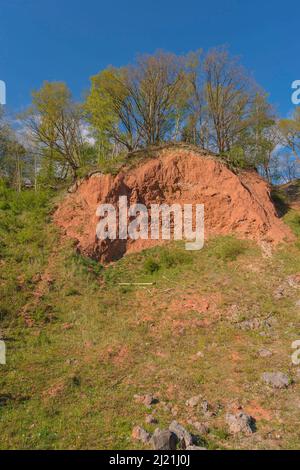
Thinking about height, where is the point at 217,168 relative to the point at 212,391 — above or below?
above

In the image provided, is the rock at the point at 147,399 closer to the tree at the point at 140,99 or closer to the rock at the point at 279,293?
the rock at the point at 279,293

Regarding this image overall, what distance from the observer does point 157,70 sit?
816 inches

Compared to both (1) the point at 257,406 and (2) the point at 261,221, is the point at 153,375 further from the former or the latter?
(2) the point at 261,221

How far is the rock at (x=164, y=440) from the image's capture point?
5.43 metres

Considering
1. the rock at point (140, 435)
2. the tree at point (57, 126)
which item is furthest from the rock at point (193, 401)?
the tree at point (57, 126)

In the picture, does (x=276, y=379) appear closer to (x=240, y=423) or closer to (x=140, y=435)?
(x=240, y=423)

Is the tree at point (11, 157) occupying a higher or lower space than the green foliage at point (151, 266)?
higher

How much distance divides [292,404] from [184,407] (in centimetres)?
A: 236

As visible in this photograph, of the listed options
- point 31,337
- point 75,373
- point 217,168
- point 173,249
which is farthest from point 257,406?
point 217,168

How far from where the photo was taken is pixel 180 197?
1817 centimetres

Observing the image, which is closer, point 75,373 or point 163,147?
point 75,373

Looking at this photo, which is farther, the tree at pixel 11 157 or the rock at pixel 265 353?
the tree at pixel 11 157

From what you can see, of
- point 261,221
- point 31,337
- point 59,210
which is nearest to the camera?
point 31,337

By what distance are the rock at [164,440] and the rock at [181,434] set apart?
0.43 ft
